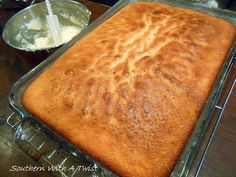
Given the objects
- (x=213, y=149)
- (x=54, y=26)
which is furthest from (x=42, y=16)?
(x=213, y=149)

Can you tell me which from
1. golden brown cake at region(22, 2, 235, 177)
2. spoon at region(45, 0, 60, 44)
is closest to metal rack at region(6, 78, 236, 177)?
golden brown cake at region(22, 2, 235, 177)

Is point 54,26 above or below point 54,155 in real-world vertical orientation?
above

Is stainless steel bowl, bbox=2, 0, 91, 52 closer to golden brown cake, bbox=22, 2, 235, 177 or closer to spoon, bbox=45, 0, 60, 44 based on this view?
spoon, bbox=45, 0, 60, 44

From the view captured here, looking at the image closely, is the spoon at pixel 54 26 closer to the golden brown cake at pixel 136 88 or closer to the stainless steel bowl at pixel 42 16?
the stainless steel bowl at pixel 42 16

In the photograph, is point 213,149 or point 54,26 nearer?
point 213,149

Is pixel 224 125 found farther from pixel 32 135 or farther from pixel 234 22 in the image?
pixel 32 135

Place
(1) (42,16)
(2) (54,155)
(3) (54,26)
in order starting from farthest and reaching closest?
(1) (42,16), (3) (54,26), (2) (54,155)

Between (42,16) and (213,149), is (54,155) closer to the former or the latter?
(213,149)
